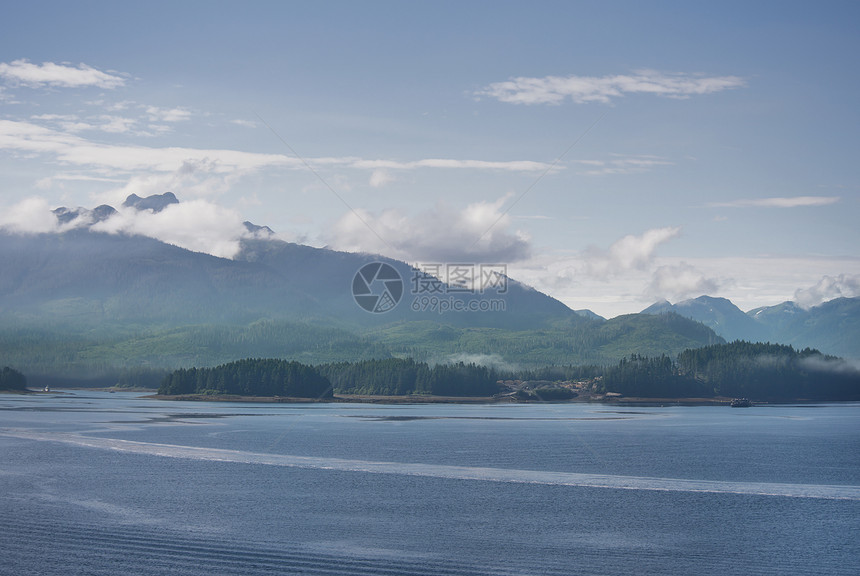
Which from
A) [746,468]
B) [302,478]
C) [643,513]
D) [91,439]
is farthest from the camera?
[91,439]

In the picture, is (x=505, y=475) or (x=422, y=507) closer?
(x=422, y=507)

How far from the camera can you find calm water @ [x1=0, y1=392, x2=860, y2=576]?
140 feet

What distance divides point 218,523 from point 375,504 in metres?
12.6

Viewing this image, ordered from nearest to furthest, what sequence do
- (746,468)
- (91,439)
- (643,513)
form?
(643,513) < (746,468) < (91,439)

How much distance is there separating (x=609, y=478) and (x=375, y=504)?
2509 cm

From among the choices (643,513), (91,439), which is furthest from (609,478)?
(91,439)

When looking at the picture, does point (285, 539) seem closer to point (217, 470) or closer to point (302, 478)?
point (302, 478)

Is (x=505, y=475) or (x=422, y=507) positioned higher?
(x=505, y=475)

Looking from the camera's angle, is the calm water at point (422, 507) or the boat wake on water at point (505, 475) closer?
the calm water at point (422, 507)

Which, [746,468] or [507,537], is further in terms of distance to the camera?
[746,468]

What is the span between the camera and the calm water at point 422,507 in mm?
42719

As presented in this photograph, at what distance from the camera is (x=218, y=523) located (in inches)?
2019

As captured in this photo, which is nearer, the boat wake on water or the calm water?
the calm water

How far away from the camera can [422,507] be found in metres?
58.1
